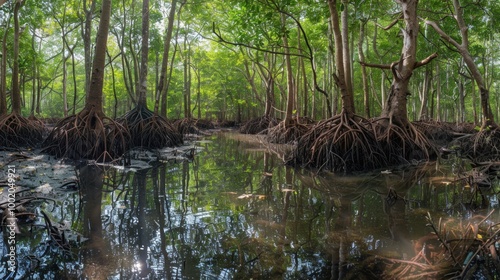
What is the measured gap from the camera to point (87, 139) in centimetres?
632

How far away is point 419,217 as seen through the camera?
10.3ft

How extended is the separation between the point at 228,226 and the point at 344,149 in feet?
11.8

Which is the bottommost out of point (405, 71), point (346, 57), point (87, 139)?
point (87, 139)

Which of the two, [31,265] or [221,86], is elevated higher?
[221,86]

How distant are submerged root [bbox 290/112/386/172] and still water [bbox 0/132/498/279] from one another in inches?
32.5

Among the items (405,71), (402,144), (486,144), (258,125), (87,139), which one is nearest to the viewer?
(87,139)

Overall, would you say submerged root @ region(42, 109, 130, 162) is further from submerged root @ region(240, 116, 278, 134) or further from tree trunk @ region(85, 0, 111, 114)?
submerged root @ region(240, 116, 278, 134)

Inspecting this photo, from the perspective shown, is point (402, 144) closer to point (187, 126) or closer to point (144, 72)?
point (144, 72)

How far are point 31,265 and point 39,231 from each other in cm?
68

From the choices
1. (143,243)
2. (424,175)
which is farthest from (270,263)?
(424,175)

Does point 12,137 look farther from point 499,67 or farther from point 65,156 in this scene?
point 499,67

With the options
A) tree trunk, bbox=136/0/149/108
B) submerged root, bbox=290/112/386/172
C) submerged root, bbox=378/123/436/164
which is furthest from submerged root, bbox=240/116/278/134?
submerged root, bbox=290/112/386/172

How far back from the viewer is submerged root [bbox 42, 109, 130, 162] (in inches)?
246

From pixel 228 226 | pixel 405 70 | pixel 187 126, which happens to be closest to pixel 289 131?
pixel 405 70
